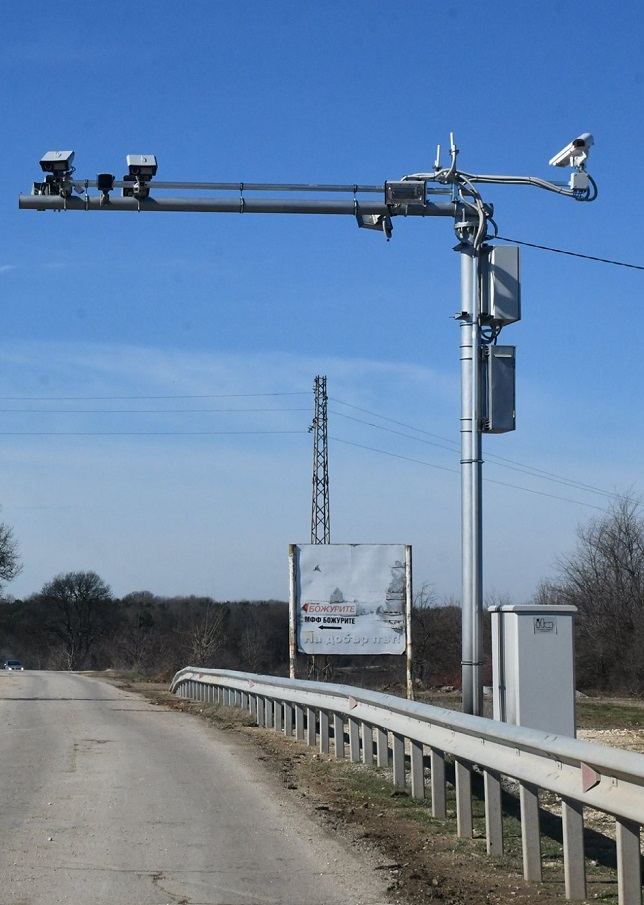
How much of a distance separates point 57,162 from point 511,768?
8775 mm

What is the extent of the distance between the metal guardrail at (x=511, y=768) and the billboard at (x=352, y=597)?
21.3 ft

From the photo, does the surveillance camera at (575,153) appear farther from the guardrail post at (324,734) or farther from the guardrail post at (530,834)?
the guardrail post at (530,834)

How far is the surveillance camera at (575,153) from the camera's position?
12641mm

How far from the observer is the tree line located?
47.6m

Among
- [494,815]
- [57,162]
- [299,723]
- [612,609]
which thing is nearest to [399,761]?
[494,815]

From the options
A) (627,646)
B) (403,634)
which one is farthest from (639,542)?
(403,634)

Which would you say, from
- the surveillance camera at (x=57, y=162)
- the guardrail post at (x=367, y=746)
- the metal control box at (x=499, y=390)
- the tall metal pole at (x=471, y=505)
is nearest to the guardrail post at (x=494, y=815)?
the tall metal pole at (x=471, y=505)

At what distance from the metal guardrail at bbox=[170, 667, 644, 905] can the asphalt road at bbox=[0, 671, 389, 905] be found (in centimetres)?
99

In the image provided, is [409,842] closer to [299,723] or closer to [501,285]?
[501,285]

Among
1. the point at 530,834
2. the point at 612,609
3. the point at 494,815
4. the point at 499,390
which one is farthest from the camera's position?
the point at 612,609

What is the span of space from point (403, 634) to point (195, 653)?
2776 cm

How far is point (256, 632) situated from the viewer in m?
89.3

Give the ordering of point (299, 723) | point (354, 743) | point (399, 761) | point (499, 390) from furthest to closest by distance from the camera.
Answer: point (299, 723) < point (354, 743) < point (499, 390) < point (399, 761)

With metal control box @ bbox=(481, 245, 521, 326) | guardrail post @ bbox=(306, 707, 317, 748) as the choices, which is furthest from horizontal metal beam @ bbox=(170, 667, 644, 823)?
metal control box @ bbox=(481, 245, 521, 326)
